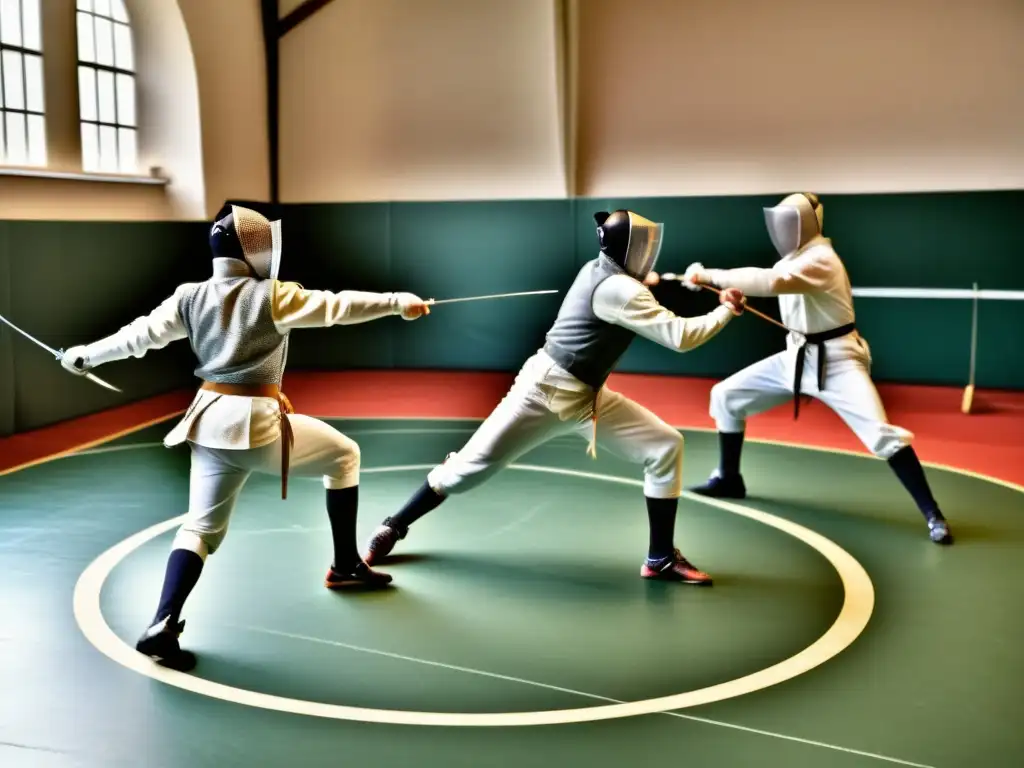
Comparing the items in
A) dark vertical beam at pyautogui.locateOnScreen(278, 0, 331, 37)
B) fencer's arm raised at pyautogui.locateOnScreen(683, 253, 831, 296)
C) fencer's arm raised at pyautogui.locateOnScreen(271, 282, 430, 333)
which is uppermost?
dark vertical beam at pyautogui.locateOnScreen(278, 0, 331, 37)

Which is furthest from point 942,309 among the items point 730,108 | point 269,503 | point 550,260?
point 269,503

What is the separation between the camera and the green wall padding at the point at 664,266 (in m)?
11.2

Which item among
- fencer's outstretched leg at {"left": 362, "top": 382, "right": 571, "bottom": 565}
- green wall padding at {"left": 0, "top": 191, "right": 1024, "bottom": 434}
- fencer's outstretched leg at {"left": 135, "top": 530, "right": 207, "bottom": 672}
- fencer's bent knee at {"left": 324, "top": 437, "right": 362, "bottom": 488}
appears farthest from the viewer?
green wall padding at {"left": 0, "top": 191, "right": 1024, "bottom": 434}

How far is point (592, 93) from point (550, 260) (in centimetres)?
202

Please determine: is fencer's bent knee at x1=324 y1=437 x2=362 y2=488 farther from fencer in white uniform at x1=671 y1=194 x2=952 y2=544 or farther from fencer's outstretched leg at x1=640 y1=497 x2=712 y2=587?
fencer in white uniform at x1=671 y1=194 x2=952 y2=544

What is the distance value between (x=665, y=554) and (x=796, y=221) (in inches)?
88.8

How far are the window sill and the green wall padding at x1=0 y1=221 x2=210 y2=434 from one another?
1.42 feet

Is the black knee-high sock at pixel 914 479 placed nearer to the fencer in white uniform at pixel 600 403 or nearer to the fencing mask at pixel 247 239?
the fencer in white uniform at pixel 600 403

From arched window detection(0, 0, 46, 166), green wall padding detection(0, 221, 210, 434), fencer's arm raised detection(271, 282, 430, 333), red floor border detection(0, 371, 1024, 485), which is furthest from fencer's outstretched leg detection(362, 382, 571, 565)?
arched window detection(0, 0, 46, 166)

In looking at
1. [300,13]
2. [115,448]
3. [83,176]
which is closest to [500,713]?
[115,448]

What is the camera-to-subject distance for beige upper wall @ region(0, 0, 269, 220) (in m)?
9.85

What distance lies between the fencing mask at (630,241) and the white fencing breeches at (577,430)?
26.0 inches

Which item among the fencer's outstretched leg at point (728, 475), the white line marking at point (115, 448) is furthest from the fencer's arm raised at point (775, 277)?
the white line marking at point (115, 448)

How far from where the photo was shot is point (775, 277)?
6121mm
